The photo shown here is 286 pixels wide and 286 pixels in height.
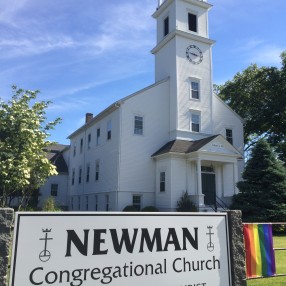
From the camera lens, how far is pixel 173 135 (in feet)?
80.2

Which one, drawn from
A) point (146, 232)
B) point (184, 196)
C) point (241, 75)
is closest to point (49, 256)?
point (146, 232)

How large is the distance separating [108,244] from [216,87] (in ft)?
133

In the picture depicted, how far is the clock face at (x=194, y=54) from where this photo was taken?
25980 mm

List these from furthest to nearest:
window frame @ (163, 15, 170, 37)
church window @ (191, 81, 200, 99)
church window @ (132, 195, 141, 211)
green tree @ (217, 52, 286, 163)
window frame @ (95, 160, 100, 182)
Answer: green tree @ (217, 52, 286, 163), window frame @ (95, 160, 100, 182), window frame @ (163, 15, 170, 37), church window @ (191, 81, 200, 99), church window @ (132, 195, 141, 211)

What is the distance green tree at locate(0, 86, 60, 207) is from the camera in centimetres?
1513

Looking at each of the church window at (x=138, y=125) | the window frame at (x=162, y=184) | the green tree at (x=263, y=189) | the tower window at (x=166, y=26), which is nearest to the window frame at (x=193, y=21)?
the tower window at (x=166, y=26)

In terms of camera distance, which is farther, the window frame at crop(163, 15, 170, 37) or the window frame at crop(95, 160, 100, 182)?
the window frame at crop(95, 160, 100, 182)

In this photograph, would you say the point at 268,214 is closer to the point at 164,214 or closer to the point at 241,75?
the point at 164,214

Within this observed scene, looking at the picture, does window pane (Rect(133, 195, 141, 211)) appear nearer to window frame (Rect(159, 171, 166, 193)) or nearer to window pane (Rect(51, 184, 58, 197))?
window frame (Rect(159, 171, 166, 193))

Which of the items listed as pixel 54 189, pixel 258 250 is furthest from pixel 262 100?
pixel 258 250

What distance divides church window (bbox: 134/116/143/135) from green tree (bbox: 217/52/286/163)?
43.1 feet

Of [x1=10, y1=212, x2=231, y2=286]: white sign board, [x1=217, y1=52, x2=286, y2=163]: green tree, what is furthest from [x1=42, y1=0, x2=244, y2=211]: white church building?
[x1=10, y1=212, x2=231, y2=286]: white sign board

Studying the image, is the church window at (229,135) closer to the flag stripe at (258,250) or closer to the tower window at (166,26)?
the tower window at (166,26)

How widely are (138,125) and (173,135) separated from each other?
271 cm
